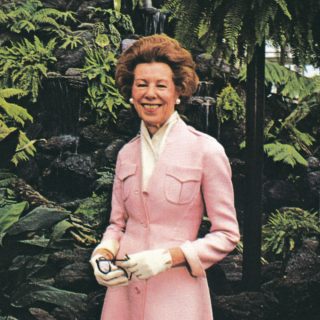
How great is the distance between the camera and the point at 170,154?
166cm

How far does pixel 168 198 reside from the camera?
163 cm

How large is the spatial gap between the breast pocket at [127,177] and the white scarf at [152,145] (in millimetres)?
38

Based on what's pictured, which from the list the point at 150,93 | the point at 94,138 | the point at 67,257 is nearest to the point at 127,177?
the point at 150,93

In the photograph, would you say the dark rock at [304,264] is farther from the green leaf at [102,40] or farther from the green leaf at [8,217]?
the green leaf at [102,40]

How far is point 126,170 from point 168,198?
0.16 meters

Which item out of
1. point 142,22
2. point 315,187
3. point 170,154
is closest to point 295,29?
point 170,154

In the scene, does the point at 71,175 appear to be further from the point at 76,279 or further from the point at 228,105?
the point at 76,279

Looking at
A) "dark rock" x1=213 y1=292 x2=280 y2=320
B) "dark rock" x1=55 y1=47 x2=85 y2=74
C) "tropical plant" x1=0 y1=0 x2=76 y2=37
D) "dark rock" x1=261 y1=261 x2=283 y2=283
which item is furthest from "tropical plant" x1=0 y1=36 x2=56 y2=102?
"dark rock" x1=213 y1=292 x2=280 y2=320

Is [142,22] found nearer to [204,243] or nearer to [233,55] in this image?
[233,55]

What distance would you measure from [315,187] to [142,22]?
154 inches

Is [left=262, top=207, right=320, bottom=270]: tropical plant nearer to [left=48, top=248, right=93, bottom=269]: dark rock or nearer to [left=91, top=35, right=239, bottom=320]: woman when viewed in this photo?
[left=48, top=248, right=93, bottom=269]: dark rock

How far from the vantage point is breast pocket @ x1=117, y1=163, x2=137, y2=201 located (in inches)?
66.4

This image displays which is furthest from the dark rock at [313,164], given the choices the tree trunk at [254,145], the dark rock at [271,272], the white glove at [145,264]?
the white glove at [145,264]

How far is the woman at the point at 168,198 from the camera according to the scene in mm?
1617
